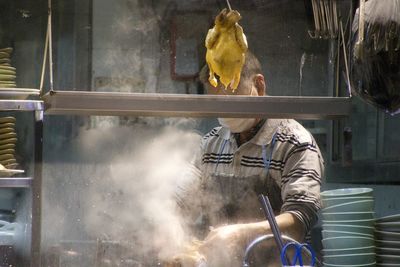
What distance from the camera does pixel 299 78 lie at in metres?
4.85

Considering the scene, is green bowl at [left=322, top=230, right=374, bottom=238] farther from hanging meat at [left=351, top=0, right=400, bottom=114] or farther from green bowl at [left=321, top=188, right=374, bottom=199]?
hanging meat at [left=351, top=0, right=400, bottom=114]

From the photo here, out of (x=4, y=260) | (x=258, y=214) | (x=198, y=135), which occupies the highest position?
(x=198, y=135)

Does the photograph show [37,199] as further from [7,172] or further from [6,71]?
[6,71]

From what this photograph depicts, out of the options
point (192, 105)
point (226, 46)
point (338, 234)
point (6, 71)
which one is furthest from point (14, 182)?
point (338, 234)

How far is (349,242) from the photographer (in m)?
2.98

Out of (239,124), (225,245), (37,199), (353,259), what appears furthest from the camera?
(37,199)

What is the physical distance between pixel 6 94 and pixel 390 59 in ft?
6.77

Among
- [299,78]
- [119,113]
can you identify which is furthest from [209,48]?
[299,78]

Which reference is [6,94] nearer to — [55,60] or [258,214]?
[55,60]

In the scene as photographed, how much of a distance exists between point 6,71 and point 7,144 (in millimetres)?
403

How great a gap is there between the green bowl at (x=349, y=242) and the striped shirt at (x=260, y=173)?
508mm

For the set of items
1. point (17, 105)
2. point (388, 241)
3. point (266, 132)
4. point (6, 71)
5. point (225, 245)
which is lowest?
point (225, 245)

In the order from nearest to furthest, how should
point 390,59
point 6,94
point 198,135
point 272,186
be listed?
point 390,59
point 272,186
point 6,94
point 198,135

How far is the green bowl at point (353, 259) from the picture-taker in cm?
296
